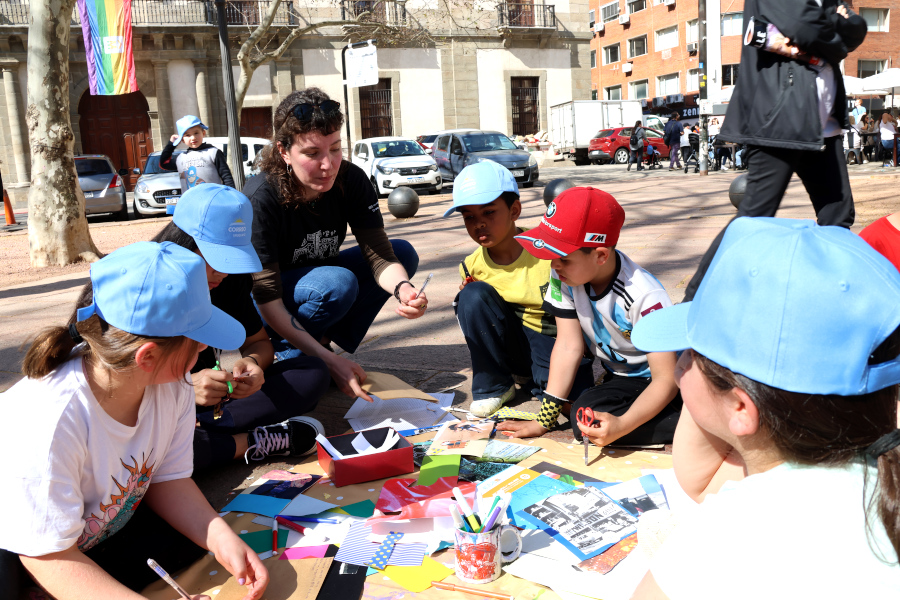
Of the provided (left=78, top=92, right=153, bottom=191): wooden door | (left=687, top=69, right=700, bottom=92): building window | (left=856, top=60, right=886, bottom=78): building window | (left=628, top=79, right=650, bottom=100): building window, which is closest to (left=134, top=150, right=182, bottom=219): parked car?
(left=78, top=92, right=153, bottom=191): wooden door

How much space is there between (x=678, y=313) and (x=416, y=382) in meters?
2.34

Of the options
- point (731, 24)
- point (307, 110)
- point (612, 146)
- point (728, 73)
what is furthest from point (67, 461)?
point (731, 24)

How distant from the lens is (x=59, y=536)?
1.52 metres

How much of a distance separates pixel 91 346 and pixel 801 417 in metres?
1.38

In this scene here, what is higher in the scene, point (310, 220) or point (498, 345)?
point (310, 220)

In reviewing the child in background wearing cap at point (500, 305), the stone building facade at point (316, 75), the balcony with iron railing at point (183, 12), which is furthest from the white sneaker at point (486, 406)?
the balcony with iron railing at point (183, 12)

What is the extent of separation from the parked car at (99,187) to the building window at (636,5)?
111 feet

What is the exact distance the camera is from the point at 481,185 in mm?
3010

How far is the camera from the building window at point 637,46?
4100 centimetres

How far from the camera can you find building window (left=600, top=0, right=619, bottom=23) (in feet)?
141

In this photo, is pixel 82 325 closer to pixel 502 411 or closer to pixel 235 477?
pixel 235 477

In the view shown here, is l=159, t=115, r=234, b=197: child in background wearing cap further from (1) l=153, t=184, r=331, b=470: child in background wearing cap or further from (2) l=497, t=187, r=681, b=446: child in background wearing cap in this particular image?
(2) l=497, t=187, r=681, b=446: child in background wearing cap

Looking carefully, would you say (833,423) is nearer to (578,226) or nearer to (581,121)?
(578,226)

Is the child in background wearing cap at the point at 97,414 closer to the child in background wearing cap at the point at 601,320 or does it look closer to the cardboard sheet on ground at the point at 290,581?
the cardboard sheet on ground at the point at 290,581
